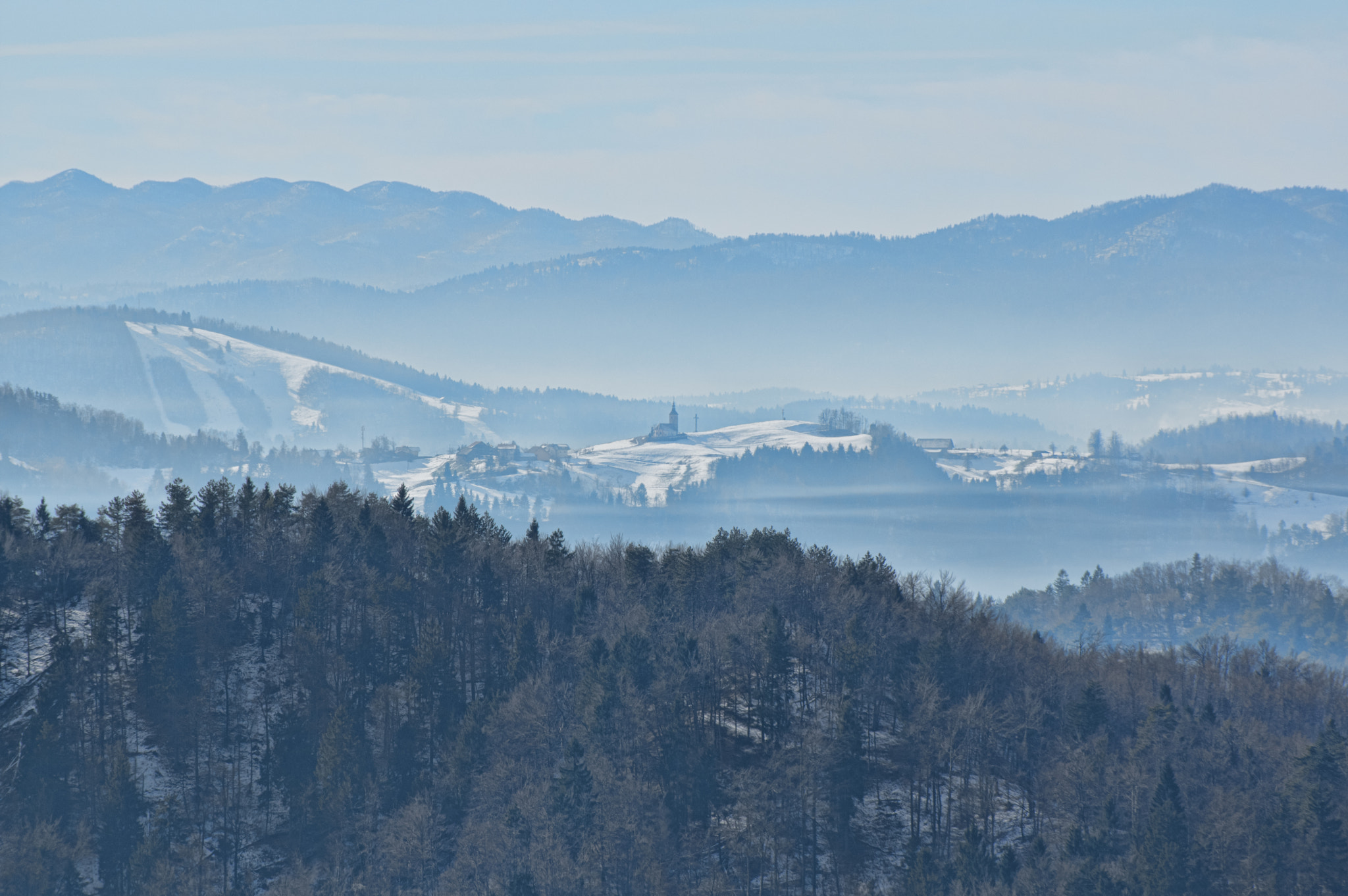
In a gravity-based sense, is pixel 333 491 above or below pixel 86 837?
above

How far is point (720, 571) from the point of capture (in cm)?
14600

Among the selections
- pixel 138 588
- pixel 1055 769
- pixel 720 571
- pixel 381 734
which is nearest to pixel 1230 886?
pixel 1055 769

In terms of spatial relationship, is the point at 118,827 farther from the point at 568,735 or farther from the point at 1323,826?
the point at 1323,826

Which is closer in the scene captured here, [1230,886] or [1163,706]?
[1230,886]

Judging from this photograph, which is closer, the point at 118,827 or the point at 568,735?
the point at 118,827

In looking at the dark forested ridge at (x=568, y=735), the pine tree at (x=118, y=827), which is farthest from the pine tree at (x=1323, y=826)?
the pine tree at (x=118, y=827)

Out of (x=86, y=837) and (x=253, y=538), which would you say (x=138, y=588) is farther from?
(x=86, y=837)

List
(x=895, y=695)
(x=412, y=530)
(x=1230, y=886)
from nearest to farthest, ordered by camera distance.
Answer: (x=1230, y=886)
(x=895, y=695)
(x=412, y=530)

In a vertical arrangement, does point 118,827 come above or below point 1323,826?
above

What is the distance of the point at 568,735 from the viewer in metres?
120

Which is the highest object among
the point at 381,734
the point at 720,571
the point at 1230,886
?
the point at 720,571

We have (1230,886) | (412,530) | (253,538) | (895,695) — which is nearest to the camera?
(1230,886)

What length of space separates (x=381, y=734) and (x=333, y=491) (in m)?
35.1

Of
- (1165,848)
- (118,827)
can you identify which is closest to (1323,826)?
(1165,848)
